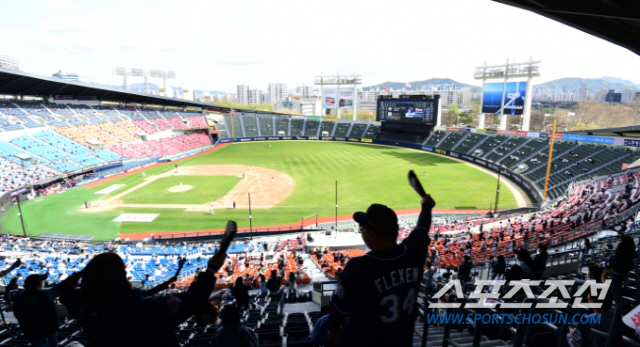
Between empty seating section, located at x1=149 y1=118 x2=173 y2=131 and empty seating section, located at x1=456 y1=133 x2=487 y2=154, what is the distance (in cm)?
5329

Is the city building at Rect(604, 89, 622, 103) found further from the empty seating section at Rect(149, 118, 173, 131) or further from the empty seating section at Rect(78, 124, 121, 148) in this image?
the empty seating section at Rect(78, 124, 121, 148)

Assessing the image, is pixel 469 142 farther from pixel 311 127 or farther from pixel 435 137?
pixel 311 127

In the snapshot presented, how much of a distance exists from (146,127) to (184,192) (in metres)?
34.2

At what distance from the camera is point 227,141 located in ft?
248

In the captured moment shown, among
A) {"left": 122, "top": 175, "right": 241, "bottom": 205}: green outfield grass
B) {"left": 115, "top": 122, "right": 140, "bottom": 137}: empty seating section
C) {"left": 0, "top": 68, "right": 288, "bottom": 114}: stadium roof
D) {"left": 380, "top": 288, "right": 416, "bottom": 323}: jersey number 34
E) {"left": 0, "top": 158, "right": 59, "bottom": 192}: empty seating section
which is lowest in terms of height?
{"left": 122, "top": 175, "right": 241, "bottom": 205}: green outfield grass

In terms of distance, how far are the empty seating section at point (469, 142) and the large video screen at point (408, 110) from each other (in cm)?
652

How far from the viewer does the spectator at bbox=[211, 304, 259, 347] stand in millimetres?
3172

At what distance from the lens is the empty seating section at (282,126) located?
81.4m

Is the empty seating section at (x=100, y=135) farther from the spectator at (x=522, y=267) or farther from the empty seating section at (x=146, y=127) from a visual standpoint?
the spectator at (x=522, y=267)

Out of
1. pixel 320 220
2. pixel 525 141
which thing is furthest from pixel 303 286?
pixel 525 141

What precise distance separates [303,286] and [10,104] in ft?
191

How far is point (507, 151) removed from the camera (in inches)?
1949

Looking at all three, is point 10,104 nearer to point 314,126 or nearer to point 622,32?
point 314,126

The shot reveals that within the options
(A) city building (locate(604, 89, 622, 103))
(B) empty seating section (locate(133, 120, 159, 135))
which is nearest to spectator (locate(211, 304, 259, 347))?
(B) empty seating section (locate(133, 120, 159, 135))
